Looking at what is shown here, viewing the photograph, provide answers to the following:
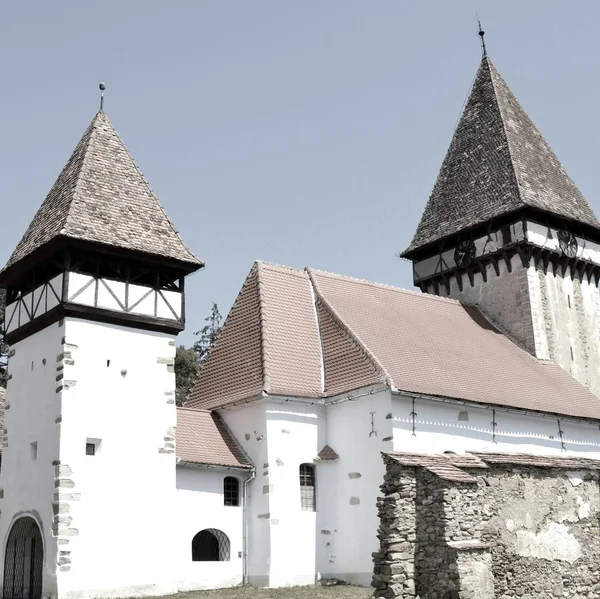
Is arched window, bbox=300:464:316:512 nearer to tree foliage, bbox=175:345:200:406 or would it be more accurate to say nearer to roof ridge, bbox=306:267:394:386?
roof ridge, bbox=306:267:394:386

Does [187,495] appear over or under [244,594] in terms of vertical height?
over

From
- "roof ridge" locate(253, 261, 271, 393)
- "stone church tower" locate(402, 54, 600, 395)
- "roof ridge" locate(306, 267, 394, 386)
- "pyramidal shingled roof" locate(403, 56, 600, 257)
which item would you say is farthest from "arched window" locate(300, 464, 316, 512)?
"pyramidal shingled roof" locate(403, 56, 600, 257)

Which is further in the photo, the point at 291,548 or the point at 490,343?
the point at 490,343

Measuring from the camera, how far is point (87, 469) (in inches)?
750

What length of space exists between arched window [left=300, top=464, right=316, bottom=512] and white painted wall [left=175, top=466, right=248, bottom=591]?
1542 mm

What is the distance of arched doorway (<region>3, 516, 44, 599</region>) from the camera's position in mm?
19359

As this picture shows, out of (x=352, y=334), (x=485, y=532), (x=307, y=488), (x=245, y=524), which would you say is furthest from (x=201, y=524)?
(x=485, y=532)

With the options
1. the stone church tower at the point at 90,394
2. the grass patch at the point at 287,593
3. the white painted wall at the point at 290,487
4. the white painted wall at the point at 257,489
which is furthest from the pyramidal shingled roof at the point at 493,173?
the grass patch at the point at 287,593

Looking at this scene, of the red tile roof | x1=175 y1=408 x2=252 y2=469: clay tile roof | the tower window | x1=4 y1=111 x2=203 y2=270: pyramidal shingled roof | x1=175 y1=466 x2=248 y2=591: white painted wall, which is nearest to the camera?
the tower window

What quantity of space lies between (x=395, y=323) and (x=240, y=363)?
16.9ft

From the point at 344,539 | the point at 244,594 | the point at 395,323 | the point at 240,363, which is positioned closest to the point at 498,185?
the point at 395,323

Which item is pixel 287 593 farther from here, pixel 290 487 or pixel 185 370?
pixel 185 370

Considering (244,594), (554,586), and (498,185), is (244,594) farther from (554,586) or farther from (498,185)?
(498,185)

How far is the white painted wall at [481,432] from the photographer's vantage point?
2173 cm
